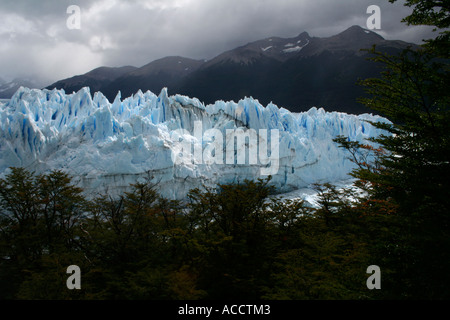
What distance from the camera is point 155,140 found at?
1834 cm

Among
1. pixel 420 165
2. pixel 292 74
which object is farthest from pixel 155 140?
pixel 292 74

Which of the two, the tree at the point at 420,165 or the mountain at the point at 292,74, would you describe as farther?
the mountain at the point at 292,74

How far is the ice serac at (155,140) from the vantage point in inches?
664

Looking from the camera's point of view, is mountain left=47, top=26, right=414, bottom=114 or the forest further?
mountain left=47, top=26, right=414, bottom=114

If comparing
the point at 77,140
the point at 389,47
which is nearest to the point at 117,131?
the point at 77,140

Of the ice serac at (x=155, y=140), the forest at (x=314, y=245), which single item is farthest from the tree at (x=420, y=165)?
the ice serac at (x=155, y=140)

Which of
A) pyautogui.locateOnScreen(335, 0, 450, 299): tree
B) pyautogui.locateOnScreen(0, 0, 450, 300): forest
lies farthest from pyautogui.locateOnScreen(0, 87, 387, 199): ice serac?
pyautogui.locateOnScreen(335, 0, 450, 299): tree

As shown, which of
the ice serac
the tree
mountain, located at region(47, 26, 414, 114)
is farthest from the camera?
mountain, located at region(47, 26, 414, 114)

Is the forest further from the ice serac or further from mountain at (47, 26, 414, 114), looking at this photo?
mountain at (47, 26, 414, 114)

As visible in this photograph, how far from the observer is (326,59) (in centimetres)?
5003

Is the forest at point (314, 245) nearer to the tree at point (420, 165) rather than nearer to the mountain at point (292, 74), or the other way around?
the tree at point (420, 165)

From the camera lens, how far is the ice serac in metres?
16.9

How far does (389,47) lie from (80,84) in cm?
5634
